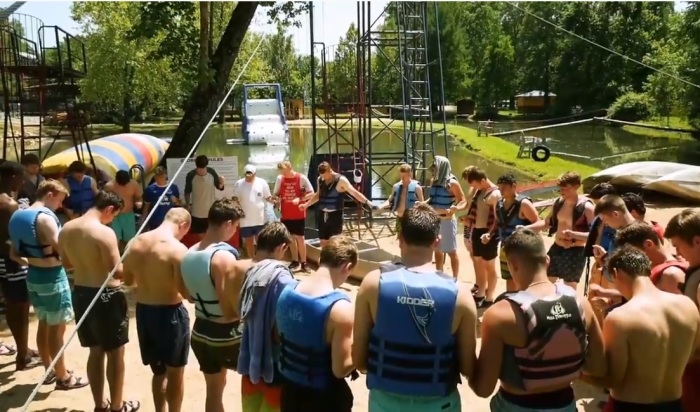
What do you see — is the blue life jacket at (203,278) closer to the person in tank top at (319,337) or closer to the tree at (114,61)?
A: the person in tank top at (319,337)

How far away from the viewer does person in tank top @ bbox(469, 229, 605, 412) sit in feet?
8.01

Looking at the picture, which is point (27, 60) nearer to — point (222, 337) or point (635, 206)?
point (222, 337)

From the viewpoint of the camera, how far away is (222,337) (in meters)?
3.62

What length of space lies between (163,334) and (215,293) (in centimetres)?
64

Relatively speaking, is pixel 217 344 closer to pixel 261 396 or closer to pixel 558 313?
pixel 261 396

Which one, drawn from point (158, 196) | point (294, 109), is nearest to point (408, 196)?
point (158, 196)

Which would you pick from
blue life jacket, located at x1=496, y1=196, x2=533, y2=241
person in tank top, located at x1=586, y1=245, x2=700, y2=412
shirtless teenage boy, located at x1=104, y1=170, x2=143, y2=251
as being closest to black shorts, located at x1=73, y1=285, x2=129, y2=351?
person in tank top, located at x1=586, y1=245, x2=700, y2=412

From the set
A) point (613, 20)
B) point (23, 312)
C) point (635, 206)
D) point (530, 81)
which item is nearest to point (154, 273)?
point (23, 312)

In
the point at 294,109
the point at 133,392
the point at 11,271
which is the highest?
the point at 294,109

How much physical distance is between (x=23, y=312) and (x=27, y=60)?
7.35m

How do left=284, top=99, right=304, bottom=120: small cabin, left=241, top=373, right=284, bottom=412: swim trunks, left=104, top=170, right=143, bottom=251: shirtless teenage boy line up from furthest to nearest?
1. left=284, top=99, right=304, bottom=120: small cabin
2. left=104, top=170, right=143, bottom=251: shirtless teenage boy
3. left=241, top=373, right=284, bottom=412: swim trunks

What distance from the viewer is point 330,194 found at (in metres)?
7.82

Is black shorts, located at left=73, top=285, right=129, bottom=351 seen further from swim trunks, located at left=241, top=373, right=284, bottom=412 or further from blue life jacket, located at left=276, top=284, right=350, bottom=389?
blue life jacket, located at left=276, top=284, right=350, bottom=389

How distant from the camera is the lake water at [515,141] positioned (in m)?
22.4
